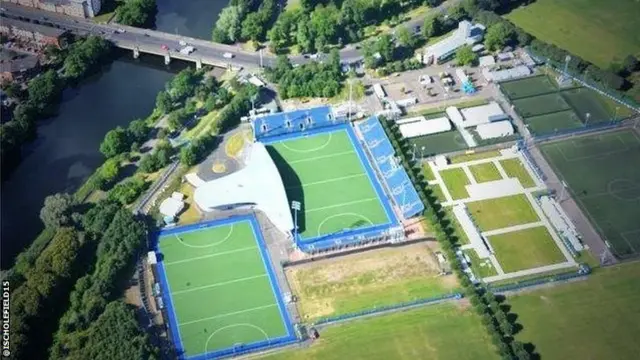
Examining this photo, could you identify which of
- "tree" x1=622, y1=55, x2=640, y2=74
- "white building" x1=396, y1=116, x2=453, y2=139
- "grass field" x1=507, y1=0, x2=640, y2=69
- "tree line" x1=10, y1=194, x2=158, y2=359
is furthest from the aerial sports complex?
"tree" x1=622, y1=55, x2=640, y2=74

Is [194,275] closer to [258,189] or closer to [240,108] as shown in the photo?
[258,189]

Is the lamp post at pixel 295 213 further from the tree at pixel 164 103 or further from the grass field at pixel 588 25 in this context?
the grass field at pixel 588 25

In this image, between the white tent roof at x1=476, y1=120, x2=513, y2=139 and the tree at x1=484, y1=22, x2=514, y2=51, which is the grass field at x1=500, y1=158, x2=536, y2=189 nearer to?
the white tent roof at x1=476, y1=120, x2=513, y2=139

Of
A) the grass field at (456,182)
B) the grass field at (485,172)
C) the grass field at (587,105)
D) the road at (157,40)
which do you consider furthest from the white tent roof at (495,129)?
the road at (157,40)

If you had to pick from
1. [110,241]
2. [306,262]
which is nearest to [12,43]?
[110,241]

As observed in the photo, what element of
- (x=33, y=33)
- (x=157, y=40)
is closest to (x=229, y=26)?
(x=157, y=40)

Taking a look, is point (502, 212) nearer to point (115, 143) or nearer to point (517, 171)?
point (517, 171)
